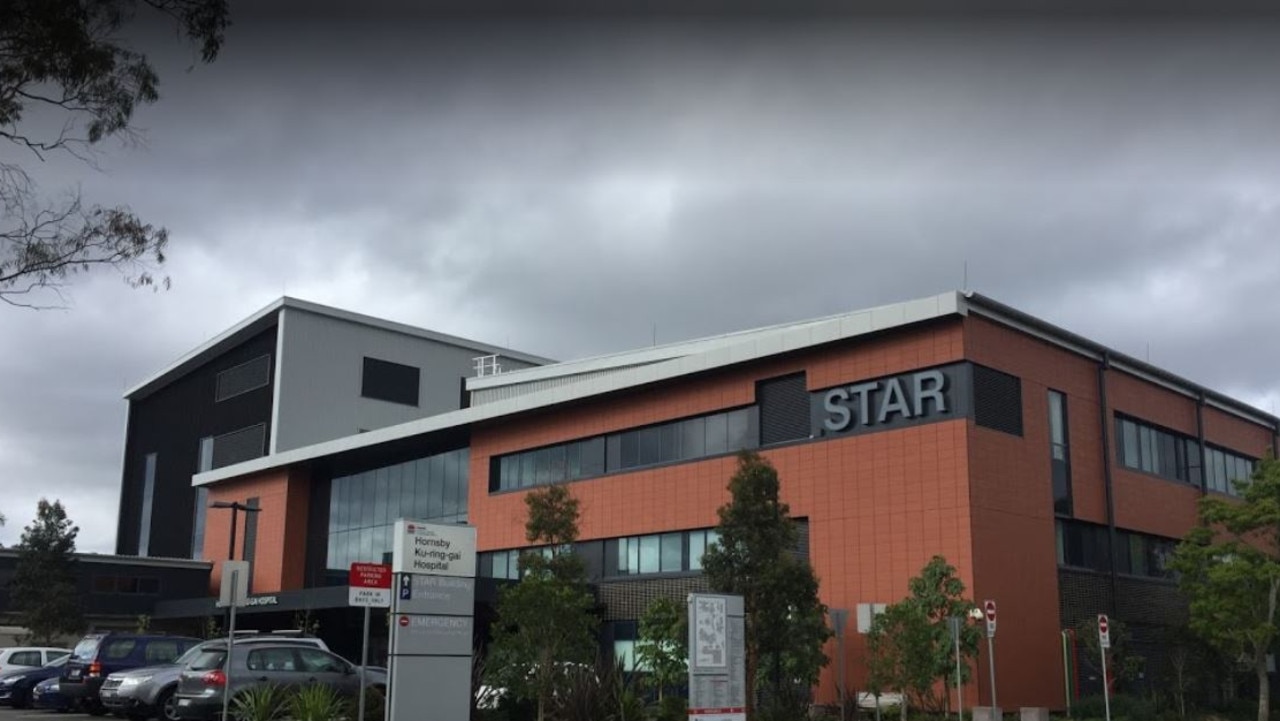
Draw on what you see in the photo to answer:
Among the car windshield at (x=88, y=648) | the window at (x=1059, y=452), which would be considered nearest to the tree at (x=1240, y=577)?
the window at (x=1059, y=452)

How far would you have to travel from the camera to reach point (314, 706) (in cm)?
2038

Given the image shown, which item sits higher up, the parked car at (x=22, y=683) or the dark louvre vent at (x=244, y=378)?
the dark louvre vent at (x=244, y=378)

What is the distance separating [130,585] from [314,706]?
134 feet

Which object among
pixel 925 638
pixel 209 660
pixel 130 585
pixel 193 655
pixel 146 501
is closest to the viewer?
pixel 209 660

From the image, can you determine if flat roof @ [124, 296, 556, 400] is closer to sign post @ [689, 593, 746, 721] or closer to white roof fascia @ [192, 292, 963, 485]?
white roof fascia @ [192, 292, 963, 485]

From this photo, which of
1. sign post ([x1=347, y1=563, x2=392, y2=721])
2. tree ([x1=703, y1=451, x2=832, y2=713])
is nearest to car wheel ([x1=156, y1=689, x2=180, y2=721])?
sign post ([x1=347, y1=563, x2=392, y2=721])

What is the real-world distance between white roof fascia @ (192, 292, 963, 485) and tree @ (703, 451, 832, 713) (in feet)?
24.9

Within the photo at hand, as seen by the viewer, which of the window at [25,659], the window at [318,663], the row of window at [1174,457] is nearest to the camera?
the window at [318,663]

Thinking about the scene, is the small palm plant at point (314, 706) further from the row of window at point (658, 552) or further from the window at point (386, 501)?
the window at point (386, 501)

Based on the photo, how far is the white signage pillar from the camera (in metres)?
20.3

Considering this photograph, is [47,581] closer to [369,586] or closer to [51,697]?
[51,697]

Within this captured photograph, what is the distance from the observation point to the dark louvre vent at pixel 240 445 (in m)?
57.8

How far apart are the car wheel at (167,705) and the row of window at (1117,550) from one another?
68.0 ft

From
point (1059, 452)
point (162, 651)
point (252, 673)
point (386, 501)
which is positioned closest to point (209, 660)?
point (252, 673)
